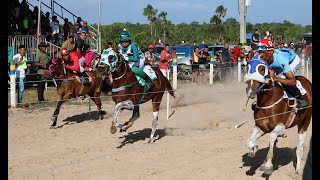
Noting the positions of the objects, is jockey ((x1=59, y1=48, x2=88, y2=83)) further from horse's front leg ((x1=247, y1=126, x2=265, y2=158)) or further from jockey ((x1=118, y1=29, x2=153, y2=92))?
horse's front leg ((x1=247, y1=126, x2=265, y2=158))

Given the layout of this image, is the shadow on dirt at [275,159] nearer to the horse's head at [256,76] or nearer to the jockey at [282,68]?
the jockey at [282,68]

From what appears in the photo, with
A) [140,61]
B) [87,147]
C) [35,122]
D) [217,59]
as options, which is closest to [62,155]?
[87,147]

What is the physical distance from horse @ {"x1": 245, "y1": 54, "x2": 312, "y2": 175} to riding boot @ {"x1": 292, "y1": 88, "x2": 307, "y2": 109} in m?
0.07

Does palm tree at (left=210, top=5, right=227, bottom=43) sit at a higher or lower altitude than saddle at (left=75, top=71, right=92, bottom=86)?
higher

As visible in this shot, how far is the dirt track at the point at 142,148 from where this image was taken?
28.1 feet

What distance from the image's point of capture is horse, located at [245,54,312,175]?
7.89 m

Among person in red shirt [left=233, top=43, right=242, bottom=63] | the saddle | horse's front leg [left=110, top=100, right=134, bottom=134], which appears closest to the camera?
horse's front leg [left=110, top=100, right=134, bottom=134]

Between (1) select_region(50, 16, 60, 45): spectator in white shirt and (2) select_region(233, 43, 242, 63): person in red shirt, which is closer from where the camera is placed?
(1) select_region(50, 16, 60, 45): spectator in white shirt

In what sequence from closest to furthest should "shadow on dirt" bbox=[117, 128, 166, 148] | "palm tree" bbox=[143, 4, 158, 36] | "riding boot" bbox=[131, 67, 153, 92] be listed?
1. "riding boot" bbox=[131, 67, 153, 92]
2. "shadow on dirt" bbox=[117, 128, 166, 148]
3. "palm tree" bbox=[143, 4, 158, 36]

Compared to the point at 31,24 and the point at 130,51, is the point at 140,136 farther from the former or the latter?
the point at 31,24

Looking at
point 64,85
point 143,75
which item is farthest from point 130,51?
point 64,85

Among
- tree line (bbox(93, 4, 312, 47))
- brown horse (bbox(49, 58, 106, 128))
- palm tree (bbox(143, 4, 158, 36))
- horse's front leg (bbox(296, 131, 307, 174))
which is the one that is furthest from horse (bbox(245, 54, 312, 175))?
palm tree (bbox(143, 4, 158, 36))

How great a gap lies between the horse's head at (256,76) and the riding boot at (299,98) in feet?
2.43

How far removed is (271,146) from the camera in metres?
7.97
